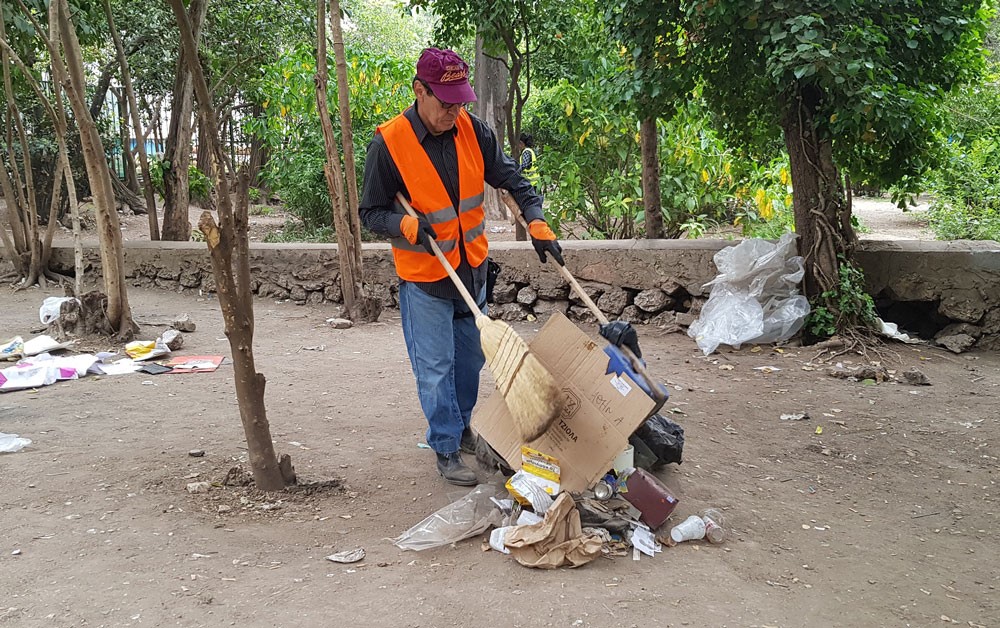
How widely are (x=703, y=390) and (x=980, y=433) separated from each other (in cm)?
150

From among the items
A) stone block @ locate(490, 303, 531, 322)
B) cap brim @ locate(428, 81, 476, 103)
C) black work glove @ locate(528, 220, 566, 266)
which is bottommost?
stone block @ locate(490, 303, 531, 322)

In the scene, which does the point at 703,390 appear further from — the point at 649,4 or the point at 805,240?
the point at 649,4

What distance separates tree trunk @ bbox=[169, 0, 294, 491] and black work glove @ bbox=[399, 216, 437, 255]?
632 millimetres

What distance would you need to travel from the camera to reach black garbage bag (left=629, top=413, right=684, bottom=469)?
3.69 m

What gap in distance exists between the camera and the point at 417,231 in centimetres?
343

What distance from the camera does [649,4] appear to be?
5.71 metres

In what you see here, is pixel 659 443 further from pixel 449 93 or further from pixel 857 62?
pixel 857 62

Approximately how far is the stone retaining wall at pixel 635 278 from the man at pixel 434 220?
279cm

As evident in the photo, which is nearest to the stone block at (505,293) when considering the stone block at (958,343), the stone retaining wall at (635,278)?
the stone retaining wall at (635,278)

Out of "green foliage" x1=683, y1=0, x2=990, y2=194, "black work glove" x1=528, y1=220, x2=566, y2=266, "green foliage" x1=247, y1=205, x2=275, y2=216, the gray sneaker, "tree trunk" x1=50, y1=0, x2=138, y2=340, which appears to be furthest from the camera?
"green foliage" x1=247, y1=205, x2=275, y2=216

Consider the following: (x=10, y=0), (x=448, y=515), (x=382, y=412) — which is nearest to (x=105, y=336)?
(x=382, y=412)

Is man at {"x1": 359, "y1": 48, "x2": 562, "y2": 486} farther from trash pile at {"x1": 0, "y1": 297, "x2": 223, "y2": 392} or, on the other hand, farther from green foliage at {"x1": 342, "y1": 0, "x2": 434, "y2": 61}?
green foliage at {"x1": 342, "y1": 0, "x2": 434, "y2": 61}

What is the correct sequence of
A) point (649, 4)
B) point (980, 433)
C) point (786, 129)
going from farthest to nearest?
1. point (786, 129)
2. point (649, 4)
3. point (980, 433)

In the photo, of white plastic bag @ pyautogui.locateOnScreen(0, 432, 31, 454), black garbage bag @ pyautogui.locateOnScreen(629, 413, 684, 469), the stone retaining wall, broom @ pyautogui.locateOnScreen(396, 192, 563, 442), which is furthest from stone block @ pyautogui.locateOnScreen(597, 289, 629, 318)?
white plastic bag @ pyautogui.locateOnScreen(0, 432, 31, 454)
